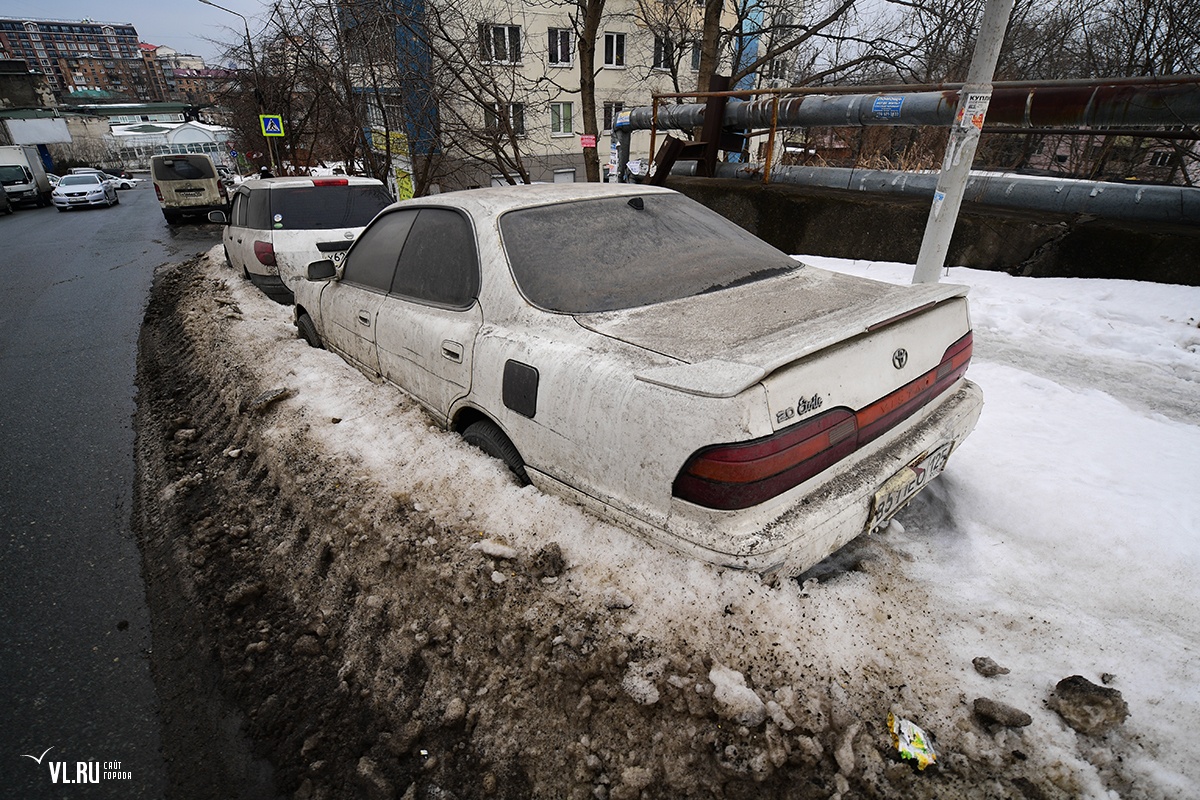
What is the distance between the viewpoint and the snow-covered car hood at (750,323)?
1.86 m

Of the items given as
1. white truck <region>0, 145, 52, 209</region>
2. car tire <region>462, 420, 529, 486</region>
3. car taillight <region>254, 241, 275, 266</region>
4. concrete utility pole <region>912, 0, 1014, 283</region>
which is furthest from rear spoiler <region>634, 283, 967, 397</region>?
white truck <region>0, 145, 52, 209</region>

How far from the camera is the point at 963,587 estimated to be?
2324 mm

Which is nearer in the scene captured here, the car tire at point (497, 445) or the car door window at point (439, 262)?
the car tire at point (497, 445)

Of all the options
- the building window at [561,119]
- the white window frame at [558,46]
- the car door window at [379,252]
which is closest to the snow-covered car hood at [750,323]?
the car door window at [379,252]

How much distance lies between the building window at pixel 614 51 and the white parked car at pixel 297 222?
1036 inches

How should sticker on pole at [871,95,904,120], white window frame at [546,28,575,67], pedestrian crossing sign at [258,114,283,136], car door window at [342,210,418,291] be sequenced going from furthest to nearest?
white window frame at [546,28,575,67] → pedestrian crossing sign at [258,114,283,136] → sticker on pole at [871,95,904,120] → car door window at [342,210,418,291]

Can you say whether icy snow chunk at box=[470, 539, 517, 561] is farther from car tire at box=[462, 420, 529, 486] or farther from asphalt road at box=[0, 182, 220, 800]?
asphalt road at box=[0, 182, 220, 800]

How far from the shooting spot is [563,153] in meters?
29.2

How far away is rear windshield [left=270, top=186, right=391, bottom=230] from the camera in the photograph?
22.3ft

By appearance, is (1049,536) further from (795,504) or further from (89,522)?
(89,522)

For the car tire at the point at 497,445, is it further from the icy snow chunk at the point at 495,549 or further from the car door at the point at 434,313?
the icy snow chunk at the point at 495,549

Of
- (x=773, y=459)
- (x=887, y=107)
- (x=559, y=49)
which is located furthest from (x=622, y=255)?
(x=559, y=49)

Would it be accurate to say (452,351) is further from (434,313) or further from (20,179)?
(20,179)

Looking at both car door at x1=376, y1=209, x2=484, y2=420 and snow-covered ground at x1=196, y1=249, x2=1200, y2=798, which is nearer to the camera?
snow-covered ground at x1=196, y1=249, x2=1200, y2=798
